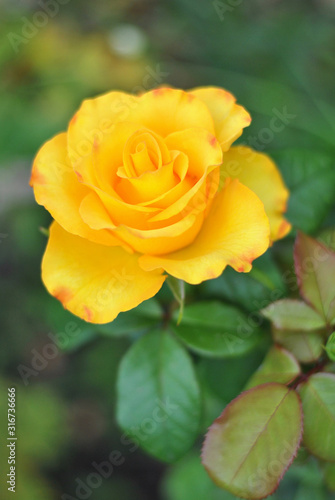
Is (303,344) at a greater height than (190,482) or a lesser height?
greater

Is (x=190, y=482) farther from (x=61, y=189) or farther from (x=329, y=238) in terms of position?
(x=61, y=189)

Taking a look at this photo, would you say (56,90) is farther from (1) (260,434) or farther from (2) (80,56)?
(1) (260,434)

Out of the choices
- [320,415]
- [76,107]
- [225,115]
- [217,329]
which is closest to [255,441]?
[320,415]

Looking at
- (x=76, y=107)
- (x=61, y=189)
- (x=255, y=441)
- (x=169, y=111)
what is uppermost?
(x=169, y=111)

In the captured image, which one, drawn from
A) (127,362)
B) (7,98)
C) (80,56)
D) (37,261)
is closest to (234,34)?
(80,56)

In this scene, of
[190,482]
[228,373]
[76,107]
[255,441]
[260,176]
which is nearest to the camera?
[255,441]

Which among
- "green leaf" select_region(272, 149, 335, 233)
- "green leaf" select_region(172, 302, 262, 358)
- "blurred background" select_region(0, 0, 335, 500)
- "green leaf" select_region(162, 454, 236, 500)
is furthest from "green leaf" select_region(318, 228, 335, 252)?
"green leaf" select_region(162, 454, 236, 500)

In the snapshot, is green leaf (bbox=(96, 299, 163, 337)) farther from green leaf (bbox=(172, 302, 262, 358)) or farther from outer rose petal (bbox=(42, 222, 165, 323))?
outer rose petal (bbox=(42, 222, 165, 323))
